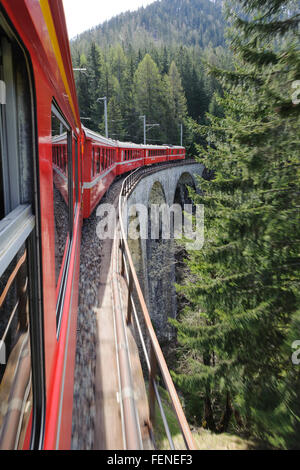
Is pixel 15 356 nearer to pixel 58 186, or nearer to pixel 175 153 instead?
pixel 58 186

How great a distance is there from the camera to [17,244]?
985 millimetres

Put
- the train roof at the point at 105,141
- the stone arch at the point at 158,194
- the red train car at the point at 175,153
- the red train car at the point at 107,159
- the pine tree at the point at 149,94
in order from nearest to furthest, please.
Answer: the train roof at the point at 105,141 < the red train car at the point at 107,159 < the stone arch at the point at 158,194 < the red train car at the point at 175,153 < the pine tree at the point at 149,94

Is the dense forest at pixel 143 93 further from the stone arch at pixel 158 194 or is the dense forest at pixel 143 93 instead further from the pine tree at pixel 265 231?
the pine tree at pixel 265 231

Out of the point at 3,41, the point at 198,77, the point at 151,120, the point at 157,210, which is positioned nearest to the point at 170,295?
the point at 157,210

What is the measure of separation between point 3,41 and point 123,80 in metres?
70.8

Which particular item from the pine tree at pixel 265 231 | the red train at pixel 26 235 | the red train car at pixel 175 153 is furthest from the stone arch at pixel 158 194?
the red train at pixel 26 235

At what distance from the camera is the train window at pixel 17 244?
41.4 inches

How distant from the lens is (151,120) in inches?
2259

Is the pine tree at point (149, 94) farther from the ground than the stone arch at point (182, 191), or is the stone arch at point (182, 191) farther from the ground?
the pine tree at point (149, 94)

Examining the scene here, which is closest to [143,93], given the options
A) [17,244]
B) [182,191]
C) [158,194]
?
[182,191]

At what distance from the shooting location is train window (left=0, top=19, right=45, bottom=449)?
105cm

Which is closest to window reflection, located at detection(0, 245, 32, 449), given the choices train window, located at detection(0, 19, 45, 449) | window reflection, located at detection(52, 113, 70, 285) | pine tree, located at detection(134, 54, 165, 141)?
train window, located at detection(0, 19, 45, 449)

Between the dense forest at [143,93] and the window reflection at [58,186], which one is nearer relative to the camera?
the window reflection at [58,186]
